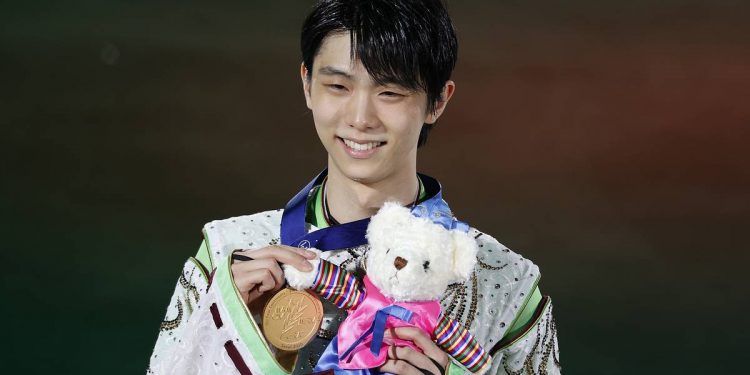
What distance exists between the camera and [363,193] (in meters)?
1.69

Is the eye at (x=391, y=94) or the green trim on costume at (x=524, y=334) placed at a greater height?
the eye at (x=391, y=94)

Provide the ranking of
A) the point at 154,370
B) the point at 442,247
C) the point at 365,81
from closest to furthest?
the point at 442,247 < the point at 365,81 < the point at 154,370

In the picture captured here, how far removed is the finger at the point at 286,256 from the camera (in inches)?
57.5

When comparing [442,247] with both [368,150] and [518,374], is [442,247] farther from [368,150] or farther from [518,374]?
[518,374]

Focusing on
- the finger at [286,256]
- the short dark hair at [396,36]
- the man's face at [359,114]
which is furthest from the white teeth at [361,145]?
the finger at [286,256]

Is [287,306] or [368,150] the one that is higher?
[368,150]

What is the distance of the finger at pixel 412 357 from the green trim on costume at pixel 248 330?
17cm

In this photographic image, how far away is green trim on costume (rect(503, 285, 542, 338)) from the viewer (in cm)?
173

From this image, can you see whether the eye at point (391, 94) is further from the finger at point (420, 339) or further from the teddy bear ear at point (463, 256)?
the finger at point (420, 339)

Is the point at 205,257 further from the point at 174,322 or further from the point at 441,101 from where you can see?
the point at 441,101

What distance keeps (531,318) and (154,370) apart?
0.67m

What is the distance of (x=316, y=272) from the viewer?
4.78ft

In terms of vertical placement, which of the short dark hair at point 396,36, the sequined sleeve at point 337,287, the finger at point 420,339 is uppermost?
the short dark hair at point 396,36

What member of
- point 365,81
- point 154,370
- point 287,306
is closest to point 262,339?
point 287,306
